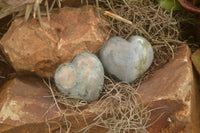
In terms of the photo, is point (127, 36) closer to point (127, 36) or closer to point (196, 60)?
point (127, 36)

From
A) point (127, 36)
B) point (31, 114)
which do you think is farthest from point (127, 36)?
point (31, 114)

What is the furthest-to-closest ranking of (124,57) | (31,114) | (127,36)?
(127,36)
(124,57)
(31,114)

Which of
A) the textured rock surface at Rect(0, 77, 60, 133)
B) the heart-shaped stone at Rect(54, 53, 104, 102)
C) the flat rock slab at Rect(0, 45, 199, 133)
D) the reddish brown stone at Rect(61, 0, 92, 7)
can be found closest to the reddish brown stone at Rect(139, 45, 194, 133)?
the flat rock slab at Rect(0, 45, 199, 133)

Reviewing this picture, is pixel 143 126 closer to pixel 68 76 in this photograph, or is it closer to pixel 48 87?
pixel 68 76

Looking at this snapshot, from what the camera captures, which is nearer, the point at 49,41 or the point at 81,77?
the point at 81,77

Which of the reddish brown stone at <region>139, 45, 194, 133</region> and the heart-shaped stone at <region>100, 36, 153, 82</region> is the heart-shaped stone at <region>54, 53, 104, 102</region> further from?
the reddish brown stone at <region>139, 45, 194, 133</region>

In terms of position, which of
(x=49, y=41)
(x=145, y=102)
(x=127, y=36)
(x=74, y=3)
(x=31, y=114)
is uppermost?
(x=74, y=3)
